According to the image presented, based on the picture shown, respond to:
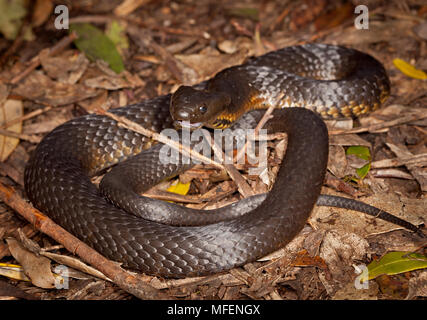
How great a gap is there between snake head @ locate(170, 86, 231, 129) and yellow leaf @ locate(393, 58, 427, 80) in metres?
3.64

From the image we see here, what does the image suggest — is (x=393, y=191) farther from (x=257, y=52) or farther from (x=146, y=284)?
(x=257, y=52)

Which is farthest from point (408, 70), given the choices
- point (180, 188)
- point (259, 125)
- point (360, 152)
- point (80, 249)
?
point (80, 249)

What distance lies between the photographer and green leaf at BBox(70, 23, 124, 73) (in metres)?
8.41

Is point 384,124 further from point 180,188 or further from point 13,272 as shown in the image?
point 13,272

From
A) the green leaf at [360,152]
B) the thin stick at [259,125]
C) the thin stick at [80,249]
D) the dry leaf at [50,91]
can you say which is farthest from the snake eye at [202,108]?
the dry leaf at [50,91]

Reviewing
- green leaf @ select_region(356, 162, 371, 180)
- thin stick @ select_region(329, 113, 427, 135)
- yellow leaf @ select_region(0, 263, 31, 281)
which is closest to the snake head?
thin stick @ select_region(329, 113, 427, 135)

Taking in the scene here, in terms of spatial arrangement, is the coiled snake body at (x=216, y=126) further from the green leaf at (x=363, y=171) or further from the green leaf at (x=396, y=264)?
the green leaf at (x=396, y=264)

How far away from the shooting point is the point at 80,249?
17.3 ft

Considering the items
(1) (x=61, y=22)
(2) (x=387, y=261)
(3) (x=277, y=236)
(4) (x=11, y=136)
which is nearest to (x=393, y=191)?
(2) (x=387, y=261)

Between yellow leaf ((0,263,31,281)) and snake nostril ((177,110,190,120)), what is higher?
snake nostril ((177,110,190,120))

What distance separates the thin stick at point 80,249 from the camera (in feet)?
15.6

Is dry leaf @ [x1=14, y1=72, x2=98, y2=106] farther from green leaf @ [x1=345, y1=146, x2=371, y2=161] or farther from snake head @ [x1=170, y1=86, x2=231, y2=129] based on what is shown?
green leaf @ [x1=345, y1=146, x2=371, y2=161]

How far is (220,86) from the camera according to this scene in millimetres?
6844
